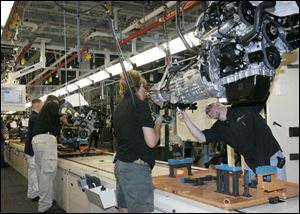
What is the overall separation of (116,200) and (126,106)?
25.3 inches

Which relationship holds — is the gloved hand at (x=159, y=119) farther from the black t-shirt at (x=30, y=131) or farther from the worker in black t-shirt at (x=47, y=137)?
the black t-shirt at (x=30, y=131)

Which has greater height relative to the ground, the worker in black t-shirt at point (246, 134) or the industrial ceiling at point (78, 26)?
the industrial ceiling at point (78, 26)

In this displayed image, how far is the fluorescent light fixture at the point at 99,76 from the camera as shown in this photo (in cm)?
508

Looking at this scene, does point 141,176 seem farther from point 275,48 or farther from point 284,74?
point 284,74

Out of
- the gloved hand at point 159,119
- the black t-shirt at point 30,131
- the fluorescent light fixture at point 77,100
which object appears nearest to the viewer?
the gloved hand at point 159,119

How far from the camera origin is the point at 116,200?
213 cm

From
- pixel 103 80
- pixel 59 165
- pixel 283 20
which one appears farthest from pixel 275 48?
pixel 103 80

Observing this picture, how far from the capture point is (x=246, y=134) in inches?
97.8

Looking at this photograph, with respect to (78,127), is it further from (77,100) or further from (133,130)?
(133,130)

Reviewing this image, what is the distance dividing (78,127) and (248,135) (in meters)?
2.90

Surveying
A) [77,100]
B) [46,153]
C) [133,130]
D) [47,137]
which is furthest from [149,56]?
[133,130]

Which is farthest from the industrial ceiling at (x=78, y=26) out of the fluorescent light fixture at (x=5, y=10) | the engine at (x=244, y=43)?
the engine at (x=244, y=43)

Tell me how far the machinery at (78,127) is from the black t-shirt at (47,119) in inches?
6.3

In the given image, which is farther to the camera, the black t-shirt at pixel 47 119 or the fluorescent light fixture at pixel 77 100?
the fluorescent light fixture at pixel 77 100
